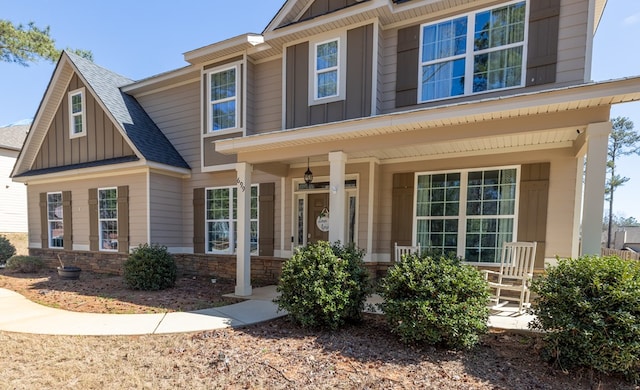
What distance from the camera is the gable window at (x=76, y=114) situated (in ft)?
31.2

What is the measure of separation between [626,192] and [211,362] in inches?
1440

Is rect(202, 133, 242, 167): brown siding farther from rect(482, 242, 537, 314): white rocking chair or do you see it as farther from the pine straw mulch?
rect(482, 242, 537, 314): white rocking chair

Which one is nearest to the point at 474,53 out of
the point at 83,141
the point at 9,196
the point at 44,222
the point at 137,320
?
the point at 137,320

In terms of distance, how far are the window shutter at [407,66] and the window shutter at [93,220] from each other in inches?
358

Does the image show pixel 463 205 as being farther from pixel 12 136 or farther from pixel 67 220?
pixel 12 136

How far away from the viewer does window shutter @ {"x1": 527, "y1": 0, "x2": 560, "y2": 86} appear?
5309mm

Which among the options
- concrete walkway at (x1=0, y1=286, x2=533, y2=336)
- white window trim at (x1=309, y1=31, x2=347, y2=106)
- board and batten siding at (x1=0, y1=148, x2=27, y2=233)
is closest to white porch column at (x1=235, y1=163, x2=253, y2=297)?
concrete walkway at (x1=0, y1=286, x2=533, y2=336)

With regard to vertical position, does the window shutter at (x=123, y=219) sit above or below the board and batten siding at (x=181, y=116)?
below

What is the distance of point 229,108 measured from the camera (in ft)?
27.0

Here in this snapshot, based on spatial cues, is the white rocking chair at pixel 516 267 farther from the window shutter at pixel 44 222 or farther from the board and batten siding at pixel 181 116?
the window shutter at pixel 44 222

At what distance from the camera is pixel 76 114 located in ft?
31.4

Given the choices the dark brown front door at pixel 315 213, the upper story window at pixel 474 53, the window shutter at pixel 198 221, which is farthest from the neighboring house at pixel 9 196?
the upper story window at pixel 474 53

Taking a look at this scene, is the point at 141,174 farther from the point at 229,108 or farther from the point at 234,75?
the point at 234,75

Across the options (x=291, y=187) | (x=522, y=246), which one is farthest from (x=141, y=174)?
(x=522, y=246)
